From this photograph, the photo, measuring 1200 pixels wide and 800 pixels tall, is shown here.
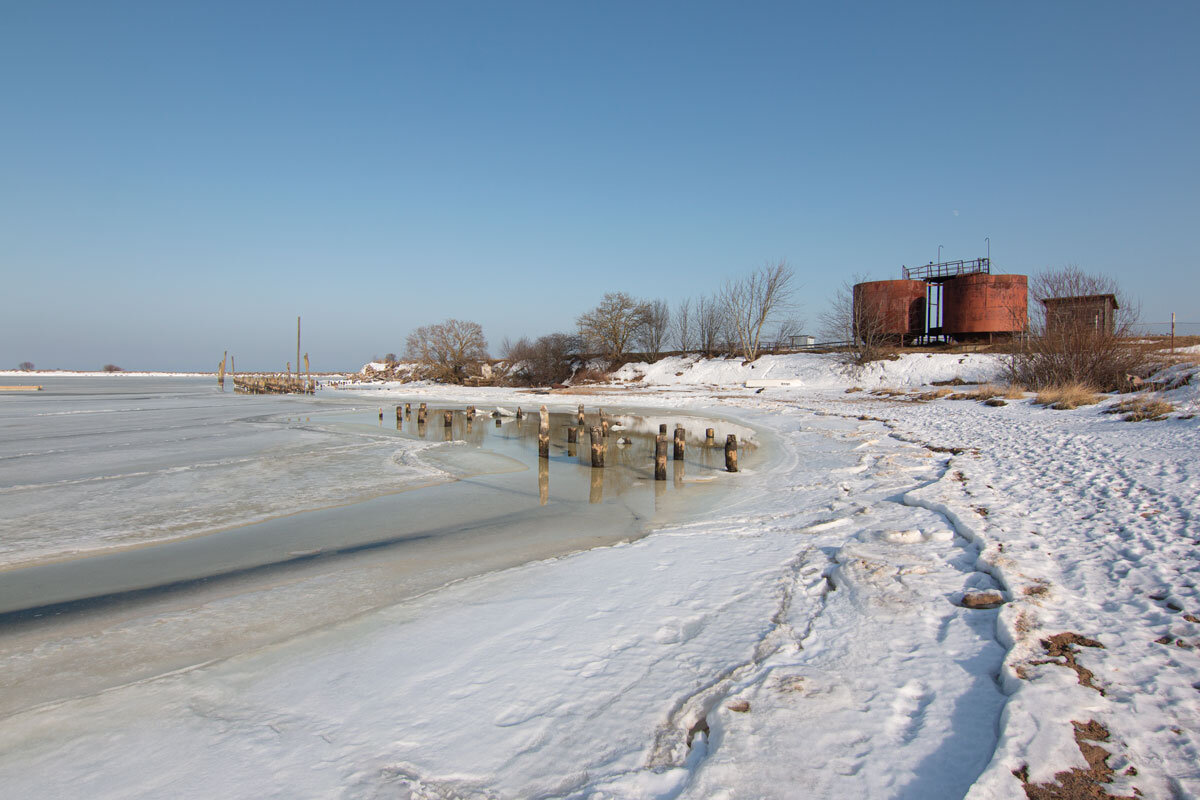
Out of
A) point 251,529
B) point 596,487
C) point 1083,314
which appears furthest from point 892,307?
point 251,529

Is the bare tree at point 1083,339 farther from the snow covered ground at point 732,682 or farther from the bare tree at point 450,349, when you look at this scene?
the bare tree at point 450,349

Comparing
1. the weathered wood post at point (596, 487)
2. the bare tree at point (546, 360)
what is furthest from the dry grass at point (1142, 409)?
the bare tree at point (546, 360)

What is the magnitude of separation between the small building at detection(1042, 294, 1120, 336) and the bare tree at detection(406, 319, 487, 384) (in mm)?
38144

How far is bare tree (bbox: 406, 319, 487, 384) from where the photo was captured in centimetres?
4819

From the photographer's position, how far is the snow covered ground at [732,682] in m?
2.84

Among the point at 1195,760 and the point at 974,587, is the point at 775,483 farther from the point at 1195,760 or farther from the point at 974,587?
the point at 1195,760

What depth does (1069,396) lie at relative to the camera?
48.4 feet

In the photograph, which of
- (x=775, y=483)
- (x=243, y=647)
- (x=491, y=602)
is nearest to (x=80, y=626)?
(x=243, y=647)

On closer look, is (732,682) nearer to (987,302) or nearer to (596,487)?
(596,487)

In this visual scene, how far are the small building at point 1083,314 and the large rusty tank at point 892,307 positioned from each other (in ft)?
48.4

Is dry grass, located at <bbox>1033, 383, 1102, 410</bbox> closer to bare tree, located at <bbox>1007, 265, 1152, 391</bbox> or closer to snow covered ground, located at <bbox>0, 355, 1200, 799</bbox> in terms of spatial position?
bare tree, located at <bbox>1007, 265, 1152, 391</bbox>

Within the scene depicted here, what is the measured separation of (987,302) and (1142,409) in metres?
22.2

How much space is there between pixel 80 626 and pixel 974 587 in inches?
284

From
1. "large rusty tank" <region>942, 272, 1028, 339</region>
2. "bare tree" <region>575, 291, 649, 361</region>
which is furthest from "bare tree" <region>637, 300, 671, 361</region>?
"large rusty tank" <region>942, 272, 1028, 339</region>
